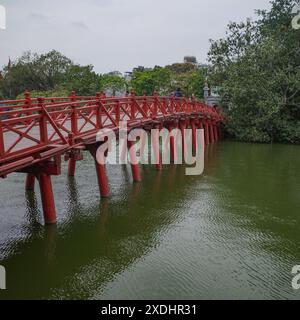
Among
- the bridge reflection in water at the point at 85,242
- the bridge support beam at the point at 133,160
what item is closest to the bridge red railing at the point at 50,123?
the bridge support beam at the point at 133,160

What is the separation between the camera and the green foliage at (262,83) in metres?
27.3

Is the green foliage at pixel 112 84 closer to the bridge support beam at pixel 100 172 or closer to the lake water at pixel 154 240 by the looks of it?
the lake water at pixel 154 240

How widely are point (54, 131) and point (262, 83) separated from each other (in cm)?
1912

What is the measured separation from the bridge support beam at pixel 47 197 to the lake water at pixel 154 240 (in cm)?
29

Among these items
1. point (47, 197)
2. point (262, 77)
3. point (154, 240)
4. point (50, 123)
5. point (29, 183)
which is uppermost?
point (262, 77)

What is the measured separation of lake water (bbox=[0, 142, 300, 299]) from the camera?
7.46 metres

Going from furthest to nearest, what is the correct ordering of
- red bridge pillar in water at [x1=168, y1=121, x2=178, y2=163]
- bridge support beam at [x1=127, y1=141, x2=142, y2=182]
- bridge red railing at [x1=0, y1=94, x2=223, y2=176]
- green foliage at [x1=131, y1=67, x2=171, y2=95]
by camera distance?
green foliage at [x1=131, y1=67, x2=171, y2=95] → red bridge pillar in water at [x1=168, y1=121, x2=178, y2=163] → bridge support beam at [x1=127, y1=141, x2=142, y2=182] → bridge red railing at [x1=0, y1=94, x2=223, y2=176]

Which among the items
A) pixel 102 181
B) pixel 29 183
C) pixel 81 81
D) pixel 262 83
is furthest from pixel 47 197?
pixel 81 81

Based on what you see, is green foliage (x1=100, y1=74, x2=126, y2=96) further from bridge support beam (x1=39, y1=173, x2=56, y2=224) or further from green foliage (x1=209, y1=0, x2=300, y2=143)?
bridge support beam (x1=39, y1=173, x2=56, y2=224)

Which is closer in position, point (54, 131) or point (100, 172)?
point (54, 131)

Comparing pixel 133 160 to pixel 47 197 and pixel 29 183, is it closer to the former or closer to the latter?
pixel 29 183

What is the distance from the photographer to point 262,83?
27.4 meters

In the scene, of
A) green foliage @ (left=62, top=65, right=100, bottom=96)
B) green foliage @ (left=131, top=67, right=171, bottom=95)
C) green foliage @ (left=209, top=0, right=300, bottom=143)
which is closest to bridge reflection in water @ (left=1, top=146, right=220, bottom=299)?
green foliage @ (left=209, top=0, right=300, bottom=143)

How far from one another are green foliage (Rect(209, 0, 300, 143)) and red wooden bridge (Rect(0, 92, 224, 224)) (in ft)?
28.3
